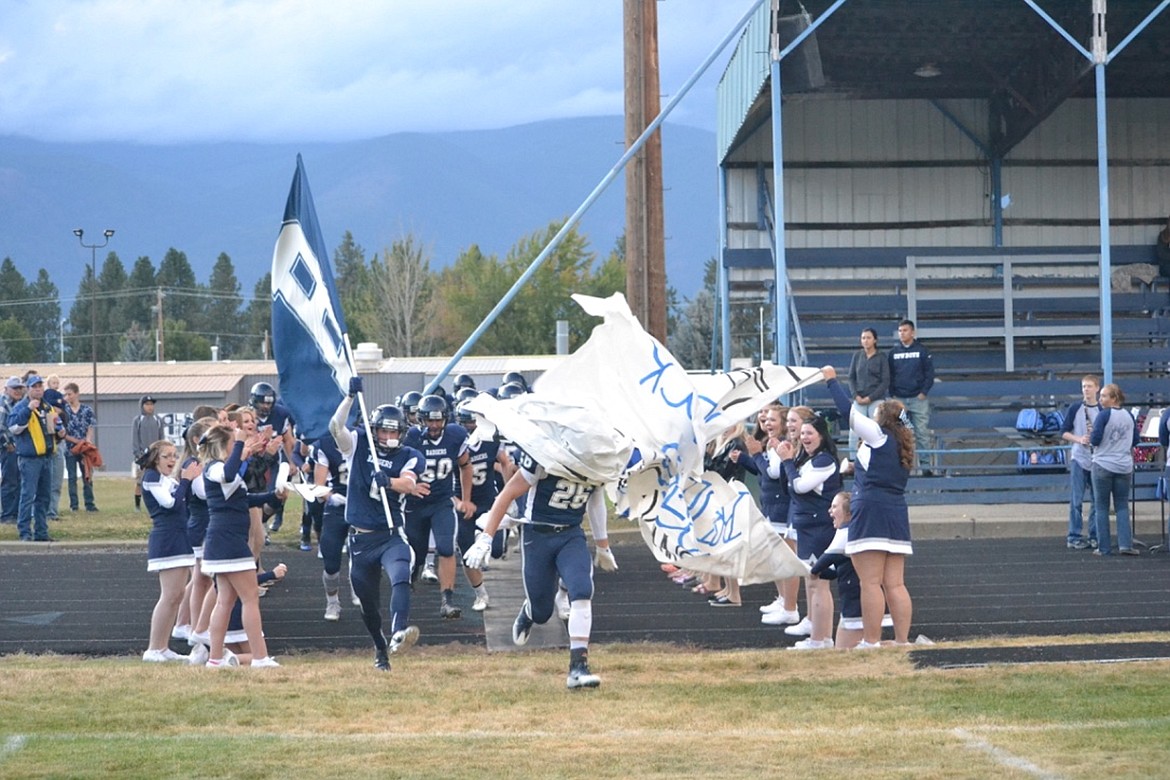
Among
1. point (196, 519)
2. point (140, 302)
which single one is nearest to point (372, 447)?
point (196, 519)

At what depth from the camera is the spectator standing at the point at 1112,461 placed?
15755mm

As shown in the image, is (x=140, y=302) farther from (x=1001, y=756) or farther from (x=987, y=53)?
(x=1001, y=756)

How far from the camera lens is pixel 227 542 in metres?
10.0

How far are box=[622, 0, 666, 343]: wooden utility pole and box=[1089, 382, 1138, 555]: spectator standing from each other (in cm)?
560

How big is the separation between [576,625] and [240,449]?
8.75 feet

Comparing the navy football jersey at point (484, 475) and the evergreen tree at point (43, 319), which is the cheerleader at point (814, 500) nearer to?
the navy football jersey at point (484, 475)

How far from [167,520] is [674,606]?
15.3 feet

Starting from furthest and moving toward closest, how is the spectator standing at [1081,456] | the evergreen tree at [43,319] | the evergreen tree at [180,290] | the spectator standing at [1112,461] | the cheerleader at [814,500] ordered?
the evergreen tree at [43,319], the evergreen tree at [180,290], the spectator standing at [1081,456], the spectator standing at [1112,461], the cheerleader at [814,500]

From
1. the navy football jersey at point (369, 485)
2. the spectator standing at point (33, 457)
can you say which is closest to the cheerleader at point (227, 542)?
the navy football jersey at point (369, 485)

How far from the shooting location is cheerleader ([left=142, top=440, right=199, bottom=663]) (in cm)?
1053

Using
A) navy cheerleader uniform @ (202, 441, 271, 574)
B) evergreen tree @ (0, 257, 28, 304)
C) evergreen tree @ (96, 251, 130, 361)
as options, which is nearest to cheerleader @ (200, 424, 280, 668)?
navy cheerleader uniform @ (202, 441, 271, 574)

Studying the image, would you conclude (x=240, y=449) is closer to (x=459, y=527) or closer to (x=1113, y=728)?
(x=459, y=527)

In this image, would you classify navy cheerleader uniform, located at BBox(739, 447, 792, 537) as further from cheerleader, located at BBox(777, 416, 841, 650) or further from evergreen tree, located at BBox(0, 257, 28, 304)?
evergreen tree, located at BBox(0, 257, 28, 304)

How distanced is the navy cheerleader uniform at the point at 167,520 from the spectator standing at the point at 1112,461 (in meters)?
9.74
